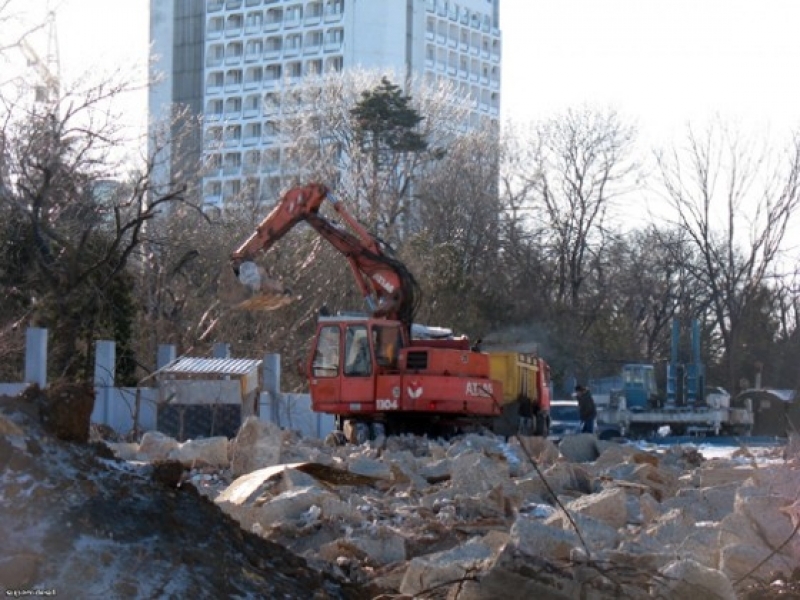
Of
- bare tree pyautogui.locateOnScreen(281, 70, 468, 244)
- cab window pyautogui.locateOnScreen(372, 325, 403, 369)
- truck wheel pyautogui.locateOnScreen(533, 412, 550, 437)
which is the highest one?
bare tree pyautogui.locateOnScreen(281, 70, 468, 244)

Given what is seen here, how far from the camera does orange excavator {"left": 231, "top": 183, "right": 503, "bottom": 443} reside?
25.2 m

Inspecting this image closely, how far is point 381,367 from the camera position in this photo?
2552 cm

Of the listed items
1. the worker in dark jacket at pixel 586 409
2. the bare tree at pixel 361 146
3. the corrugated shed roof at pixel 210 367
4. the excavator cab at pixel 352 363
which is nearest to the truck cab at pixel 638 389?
the worker in dark jacket at pixel 586 409

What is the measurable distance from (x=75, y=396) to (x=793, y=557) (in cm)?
448

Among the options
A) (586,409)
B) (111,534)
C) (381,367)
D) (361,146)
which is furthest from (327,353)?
(361,146)

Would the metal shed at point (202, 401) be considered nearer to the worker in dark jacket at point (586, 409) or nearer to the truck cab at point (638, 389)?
the worker in dark jacket at point (586, 409)

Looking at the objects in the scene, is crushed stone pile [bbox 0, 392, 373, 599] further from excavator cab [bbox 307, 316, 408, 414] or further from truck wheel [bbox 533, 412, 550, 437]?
truck wheel [bbox 533, 412, 550, 437]

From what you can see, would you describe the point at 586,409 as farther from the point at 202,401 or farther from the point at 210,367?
the point at 202,401

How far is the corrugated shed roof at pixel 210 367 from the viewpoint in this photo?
24.8 metres

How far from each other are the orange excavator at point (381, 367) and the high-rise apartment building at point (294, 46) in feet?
251

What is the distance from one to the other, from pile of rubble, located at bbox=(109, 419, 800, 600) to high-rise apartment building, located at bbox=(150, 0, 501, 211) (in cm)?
8890

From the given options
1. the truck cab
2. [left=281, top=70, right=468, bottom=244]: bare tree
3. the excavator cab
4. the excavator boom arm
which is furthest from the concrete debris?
[left=281, top=70, right=468, bottom=244]: bare tree

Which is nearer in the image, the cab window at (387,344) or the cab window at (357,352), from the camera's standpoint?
the cab window at (357,352)

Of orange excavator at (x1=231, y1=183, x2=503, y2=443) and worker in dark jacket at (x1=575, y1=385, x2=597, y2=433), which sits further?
A: worker in dark jacket at (x1=575, y1=385, x2=597, y2=433)
